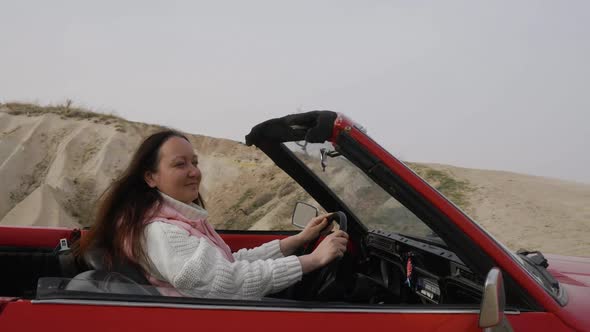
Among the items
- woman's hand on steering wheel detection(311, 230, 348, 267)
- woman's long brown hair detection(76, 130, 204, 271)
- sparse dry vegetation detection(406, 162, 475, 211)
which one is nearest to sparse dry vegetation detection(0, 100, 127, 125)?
sparse dry vegetation detection(406, 162, 475, 211)

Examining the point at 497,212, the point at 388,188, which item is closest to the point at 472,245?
the point at 388,188

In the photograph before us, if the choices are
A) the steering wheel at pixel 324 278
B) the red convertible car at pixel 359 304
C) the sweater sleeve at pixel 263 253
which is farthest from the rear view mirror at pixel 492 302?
the sweater sleeve at pixel 263 253

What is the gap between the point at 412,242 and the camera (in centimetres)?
243

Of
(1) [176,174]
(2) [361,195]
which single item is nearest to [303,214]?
(2) [361,195]

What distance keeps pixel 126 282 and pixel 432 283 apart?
1.32 metres

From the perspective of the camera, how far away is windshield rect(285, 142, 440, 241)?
81.5 inches

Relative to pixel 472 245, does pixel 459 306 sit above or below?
below

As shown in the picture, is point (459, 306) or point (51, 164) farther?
point (51, 164)

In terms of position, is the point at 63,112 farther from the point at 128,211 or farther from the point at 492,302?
the point at 492,302

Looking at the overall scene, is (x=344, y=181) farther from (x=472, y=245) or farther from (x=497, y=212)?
(x=497, y=212)

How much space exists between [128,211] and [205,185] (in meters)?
18.4

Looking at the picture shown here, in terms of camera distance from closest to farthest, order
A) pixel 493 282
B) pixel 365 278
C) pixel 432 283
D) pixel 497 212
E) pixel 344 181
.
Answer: pixel 493 282 < pixel 432 283 < pixel 344 181 < pixel 365 278 < pixel 497 212

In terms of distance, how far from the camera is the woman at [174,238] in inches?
71.3

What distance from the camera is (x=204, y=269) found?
1.79 m
